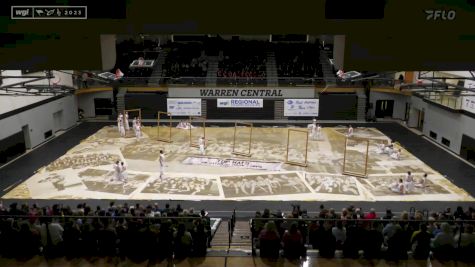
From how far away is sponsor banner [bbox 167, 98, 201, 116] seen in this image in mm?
37812

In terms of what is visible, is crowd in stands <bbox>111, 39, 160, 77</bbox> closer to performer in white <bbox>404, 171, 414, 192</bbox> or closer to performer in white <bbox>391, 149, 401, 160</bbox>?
performer in white <bbox>391, 149, 401, 160</bbox>

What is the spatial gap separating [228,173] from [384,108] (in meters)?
21.7

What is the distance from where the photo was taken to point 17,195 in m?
20.7

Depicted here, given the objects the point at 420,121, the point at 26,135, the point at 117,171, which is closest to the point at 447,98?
the point at 420,121

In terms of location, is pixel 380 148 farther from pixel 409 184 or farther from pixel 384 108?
pixel 384 108

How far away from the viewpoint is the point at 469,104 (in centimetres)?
2753

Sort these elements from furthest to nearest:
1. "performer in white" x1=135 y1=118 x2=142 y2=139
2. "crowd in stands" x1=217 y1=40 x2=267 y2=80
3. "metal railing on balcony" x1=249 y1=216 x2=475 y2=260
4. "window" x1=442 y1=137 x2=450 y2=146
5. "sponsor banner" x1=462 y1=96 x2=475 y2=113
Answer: "crowd in stands" x1=217 y1=40 x2=267 y2=80, "performer in white" x1=135 y1=118 x2=142 y2=139, "window" x1=442 y1=137 x2=450 y2=146, "sponsor banner" x1=462 y1=96 x2=475 y2=113, "metal railing on balcony" x1=249 y1=216 x2=475 y2=260

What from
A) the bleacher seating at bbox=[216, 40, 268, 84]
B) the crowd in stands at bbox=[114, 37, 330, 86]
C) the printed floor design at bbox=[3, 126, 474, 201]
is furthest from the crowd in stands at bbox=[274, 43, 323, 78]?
the printed floor design at bbox=[3, 126, 474, 201]

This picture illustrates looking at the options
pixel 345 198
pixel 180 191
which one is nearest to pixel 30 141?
pixel 180 191

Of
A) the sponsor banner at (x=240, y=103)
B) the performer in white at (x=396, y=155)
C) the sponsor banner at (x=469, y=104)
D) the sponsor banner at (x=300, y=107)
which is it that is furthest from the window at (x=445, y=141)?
the sponsor banner at (x=240, y=103)

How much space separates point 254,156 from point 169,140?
7.42m

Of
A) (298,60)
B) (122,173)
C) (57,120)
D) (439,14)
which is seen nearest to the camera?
(439,14)

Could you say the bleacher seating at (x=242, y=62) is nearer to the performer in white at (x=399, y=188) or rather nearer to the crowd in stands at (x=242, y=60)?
the crowd in stands at (x=242, y=60)

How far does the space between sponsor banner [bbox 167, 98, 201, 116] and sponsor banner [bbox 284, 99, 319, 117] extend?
824 cm
